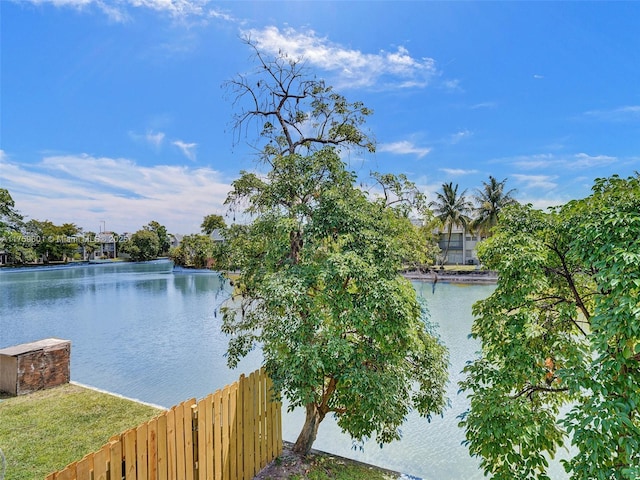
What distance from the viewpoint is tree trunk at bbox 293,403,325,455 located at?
3.93 m

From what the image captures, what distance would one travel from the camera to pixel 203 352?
347 inches

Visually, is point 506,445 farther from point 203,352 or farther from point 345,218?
point 203,352

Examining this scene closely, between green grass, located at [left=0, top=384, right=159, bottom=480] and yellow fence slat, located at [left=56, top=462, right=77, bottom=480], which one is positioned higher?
yellow fence slat, located at [left=56, top=462, right=77, bottom=480]

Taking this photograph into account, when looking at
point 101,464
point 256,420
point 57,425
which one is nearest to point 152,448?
point 101,464

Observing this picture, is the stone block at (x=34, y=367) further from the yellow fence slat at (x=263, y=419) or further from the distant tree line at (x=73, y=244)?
the distant tree line at (x=73, y=244)

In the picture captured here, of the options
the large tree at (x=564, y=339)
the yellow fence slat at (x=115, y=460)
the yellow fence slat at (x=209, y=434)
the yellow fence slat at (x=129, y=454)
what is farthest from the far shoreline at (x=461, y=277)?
the yellow fence slat at (x=115, y=460)

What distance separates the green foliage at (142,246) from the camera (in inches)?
2008

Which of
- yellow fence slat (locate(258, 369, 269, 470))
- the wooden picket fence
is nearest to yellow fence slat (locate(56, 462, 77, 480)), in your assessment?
the wooden picket fence

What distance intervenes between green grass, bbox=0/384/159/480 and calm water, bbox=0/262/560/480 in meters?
1.14

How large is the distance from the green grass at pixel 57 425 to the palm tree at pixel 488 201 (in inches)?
1043

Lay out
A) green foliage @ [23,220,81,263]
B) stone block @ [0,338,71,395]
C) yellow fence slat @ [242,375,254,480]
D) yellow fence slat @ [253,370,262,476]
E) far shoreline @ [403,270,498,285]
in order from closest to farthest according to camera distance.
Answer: yellow fence slat @ [242,375,254,480]
yellow fence slat @ [253,370,262,476]
stone block @ [0,338,71,395]
far shoreline @ [403,270,498,285]
green foliage @ [23,220,81,263]

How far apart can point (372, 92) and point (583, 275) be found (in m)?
5.74

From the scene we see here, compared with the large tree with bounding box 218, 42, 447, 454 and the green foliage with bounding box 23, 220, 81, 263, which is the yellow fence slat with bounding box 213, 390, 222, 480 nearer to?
the large tree with bounding box 218, 42, 447, 454

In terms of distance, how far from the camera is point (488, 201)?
27.2m
